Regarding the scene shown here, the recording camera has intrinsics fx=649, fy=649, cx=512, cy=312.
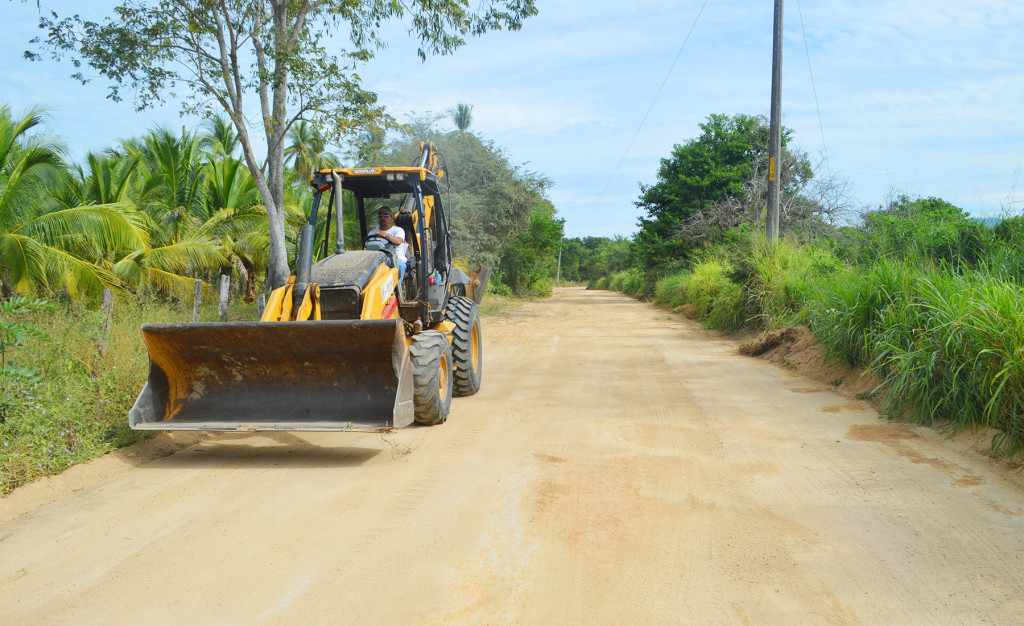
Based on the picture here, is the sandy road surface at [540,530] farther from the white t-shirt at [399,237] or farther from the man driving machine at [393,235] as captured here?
the white t-shirt at [399,237]

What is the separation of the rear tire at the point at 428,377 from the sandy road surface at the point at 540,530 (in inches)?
8.1

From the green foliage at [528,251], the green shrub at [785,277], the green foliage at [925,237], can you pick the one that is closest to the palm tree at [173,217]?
the green shrub at [785,277]

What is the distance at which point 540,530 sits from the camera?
12.4 feet

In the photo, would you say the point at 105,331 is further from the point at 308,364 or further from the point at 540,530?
the point at 540,530

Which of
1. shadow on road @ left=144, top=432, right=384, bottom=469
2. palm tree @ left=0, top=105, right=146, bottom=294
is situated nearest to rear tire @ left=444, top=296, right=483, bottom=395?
shadow on road @ left=144, top=432, right=384, bottom=469

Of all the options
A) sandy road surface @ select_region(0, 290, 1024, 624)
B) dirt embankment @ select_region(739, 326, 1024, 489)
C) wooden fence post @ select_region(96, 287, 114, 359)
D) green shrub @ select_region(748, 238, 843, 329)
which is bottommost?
sandy road surface @ select_region(0, 290, 1024, 624)

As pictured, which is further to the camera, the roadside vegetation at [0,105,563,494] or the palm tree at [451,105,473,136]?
the palm tree at [451,105,473,136]

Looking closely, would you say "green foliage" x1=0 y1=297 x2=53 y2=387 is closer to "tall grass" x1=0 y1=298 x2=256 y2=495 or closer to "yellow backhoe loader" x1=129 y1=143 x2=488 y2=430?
"tall grass" x1=0 y1=298 x2=256 y2=495

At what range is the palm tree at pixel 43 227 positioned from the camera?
12242 millimetres

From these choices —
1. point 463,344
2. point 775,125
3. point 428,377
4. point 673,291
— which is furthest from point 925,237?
point 673,291

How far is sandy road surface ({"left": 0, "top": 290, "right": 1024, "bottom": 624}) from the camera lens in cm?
297

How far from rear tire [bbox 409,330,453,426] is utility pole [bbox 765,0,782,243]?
10787mm

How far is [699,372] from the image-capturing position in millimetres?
9258

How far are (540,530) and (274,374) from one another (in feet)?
9.46
